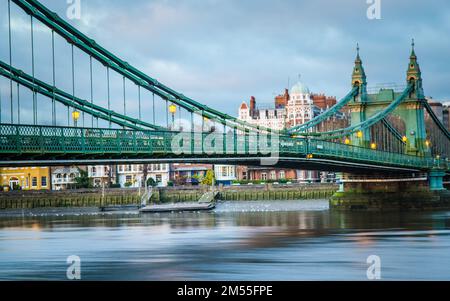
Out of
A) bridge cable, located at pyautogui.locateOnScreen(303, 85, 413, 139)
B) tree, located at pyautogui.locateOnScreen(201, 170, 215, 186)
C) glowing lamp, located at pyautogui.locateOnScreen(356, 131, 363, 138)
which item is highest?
bridge cable, located at pyautogui.locateOnScreen(303, 85, 413, 139)

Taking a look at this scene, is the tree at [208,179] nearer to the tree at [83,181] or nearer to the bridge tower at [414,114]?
the tree at [83,181]

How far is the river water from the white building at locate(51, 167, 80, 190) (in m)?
79.5

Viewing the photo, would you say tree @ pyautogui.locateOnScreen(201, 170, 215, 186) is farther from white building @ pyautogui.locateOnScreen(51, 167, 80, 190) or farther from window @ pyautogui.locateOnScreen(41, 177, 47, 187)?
window @ pyautogui.locateOnScreen(41, 177, 47, 187)

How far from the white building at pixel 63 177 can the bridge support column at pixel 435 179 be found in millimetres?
66770

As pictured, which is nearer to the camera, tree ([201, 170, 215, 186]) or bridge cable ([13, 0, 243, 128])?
bridge cable ([13, 0, 243, 128])

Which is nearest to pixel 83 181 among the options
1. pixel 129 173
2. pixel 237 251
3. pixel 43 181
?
pixel 43 181

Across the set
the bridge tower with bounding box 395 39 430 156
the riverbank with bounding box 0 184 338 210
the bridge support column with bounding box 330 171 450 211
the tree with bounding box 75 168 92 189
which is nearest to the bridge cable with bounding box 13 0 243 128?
the bridge support column with bounding box 330 171 450 211

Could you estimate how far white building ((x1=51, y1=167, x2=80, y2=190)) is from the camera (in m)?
151

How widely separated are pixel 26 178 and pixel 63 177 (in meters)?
14.0

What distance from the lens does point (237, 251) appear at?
47.0 meters

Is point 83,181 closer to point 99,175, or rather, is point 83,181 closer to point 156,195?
point 156,195

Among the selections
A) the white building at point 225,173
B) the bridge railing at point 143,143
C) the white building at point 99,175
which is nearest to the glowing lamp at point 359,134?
the bridge railing at point 143,143

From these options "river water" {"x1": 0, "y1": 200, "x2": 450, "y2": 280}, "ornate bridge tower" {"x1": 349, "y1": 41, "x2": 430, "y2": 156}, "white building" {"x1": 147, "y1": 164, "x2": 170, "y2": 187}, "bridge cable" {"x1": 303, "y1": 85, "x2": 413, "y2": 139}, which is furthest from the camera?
"white building" {"x1": 147, "y1": 164, "x2": 170, "y2": 187}
